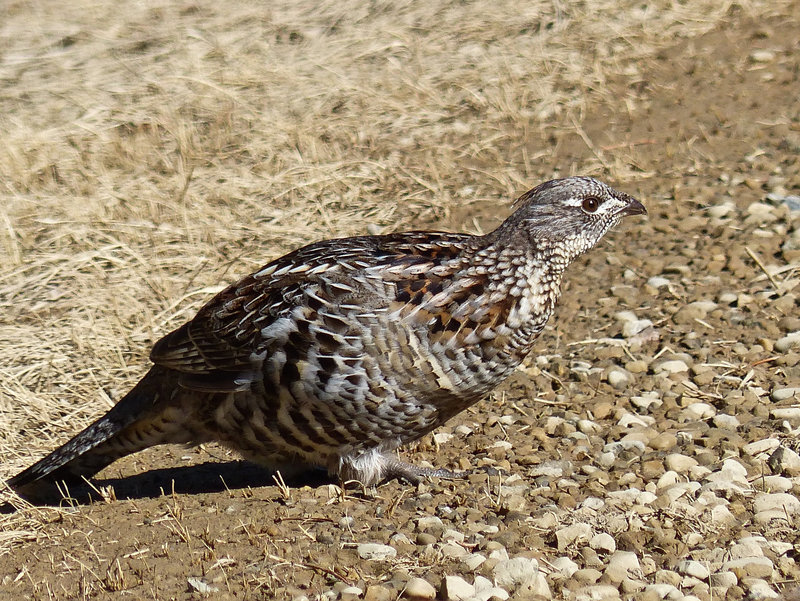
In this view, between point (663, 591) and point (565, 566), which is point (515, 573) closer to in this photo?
point (565, 566)

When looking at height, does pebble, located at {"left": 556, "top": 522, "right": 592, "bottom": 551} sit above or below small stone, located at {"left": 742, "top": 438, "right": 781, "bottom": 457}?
above

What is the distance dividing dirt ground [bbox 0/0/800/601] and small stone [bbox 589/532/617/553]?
0.02m

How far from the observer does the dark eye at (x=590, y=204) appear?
5.38 m

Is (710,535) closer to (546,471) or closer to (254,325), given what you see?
(546,471)

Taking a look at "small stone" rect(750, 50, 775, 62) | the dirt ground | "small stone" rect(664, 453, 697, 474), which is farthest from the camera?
"small stone" rect(750, 50, 775, 62)

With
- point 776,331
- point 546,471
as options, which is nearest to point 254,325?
point 546,471

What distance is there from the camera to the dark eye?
5375 millimetres

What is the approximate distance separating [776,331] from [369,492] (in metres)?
2.87

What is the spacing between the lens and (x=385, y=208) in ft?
28.0

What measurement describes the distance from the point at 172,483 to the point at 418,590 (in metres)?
1.78

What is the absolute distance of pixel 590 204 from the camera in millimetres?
5395

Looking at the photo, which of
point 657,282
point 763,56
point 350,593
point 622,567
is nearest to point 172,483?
point 350,593

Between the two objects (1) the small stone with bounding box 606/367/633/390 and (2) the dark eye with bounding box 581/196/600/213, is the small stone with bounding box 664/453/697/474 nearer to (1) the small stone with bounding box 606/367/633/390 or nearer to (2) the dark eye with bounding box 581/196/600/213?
(1) the small stone with bounding box 606/367/633/390

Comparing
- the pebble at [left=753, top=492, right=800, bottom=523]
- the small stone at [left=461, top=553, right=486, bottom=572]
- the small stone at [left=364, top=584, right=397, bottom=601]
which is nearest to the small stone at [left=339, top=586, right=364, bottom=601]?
the small stone at [left=364, top=584, right=397, bottom=601]
